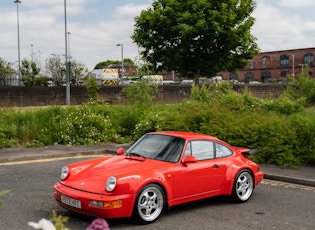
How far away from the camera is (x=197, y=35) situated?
124ft

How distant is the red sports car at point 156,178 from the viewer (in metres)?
5.98

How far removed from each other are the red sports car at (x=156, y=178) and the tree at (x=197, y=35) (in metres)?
29.7

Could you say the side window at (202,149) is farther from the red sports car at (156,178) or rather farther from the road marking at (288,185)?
the road marking at (288,185)

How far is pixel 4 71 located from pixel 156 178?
34.1 meters

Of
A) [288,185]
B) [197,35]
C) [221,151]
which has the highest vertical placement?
[197,35]

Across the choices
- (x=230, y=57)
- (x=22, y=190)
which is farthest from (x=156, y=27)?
(x=22, y=190)

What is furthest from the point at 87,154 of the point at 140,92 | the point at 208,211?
the point at 140,92

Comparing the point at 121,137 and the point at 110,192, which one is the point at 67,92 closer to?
the point at 121,137

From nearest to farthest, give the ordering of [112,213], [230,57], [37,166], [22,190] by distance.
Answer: [112,213] → [22,190] → [37,166] → [230,57]

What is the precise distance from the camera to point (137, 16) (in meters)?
40.6

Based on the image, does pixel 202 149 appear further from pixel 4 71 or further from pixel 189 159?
pixel 4 71

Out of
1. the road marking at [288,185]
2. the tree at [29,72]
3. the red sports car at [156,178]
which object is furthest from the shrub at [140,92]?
the tree at [29,72]

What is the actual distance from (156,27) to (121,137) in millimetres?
24962

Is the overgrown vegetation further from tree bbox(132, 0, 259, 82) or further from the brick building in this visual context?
the brick building
